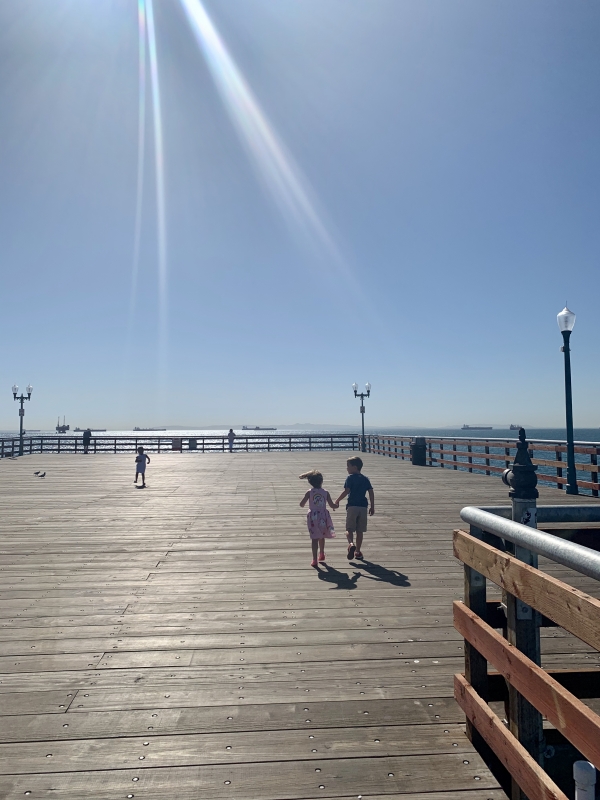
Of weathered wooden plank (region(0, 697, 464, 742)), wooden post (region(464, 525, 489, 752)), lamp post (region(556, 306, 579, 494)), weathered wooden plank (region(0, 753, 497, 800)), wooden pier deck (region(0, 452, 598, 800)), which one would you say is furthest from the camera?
lamp post (region(556, 306, 579, 494))

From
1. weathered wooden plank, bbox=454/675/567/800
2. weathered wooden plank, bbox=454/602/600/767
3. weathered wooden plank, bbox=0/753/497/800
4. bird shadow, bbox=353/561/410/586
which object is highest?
weathered wooden plank, bbox=454/602/600/767

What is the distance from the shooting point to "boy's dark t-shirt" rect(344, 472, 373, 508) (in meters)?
6.50

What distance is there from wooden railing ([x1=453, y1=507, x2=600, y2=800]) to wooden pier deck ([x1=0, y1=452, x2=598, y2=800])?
0.30m

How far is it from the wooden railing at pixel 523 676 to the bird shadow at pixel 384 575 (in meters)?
2.55

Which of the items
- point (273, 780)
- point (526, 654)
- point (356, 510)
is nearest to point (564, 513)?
point (526, 654)

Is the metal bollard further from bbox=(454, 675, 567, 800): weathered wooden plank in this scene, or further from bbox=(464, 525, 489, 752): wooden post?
bbox=(464, 525, 489, 752): wooden post

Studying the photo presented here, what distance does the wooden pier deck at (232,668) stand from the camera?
2488 mm

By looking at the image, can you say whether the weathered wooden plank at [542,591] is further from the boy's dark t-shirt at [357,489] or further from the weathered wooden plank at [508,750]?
the boy's dark t-shirt at [357,489]

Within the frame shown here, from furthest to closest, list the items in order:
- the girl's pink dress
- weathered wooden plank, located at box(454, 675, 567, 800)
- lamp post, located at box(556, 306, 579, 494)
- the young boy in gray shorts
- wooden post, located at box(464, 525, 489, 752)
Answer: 1. lamp post, located at box(556, 306, 579, 494)
2. the young boy in gray shorts
3. the girl's pink dress
4. wooden post, located at box(464, 525, 489, 752)
5. weathered wooden plank, located at box(454, 675, 567, 800)

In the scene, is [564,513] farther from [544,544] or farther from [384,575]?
[384,575]

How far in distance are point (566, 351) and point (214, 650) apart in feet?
34.9

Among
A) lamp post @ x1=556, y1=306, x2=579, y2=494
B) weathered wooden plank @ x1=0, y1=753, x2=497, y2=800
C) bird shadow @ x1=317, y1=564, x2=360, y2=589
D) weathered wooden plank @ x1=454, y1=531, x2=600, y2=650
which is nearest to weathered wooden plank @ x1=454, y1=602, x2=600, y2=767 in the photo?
weathered wooden plank @ x1=454, y1=531, x2=600, y2=650

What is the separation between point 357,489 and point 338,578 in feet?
4.30

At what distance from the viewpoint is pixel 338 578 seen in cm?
561
